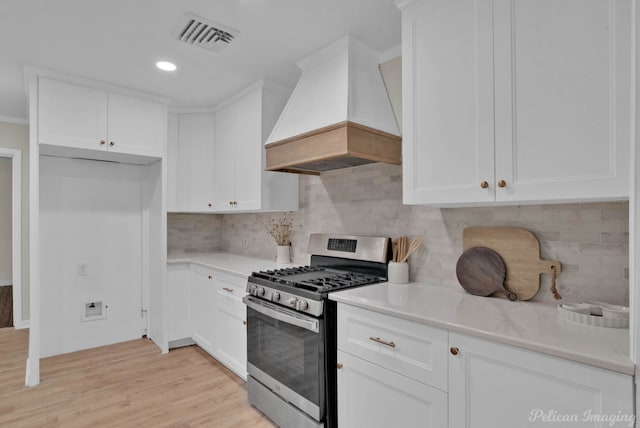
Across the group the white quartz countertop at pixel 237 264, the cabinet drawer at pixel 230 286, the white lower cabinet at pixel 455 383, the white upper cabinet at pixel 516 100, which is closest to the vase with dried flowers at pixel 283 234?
the white quartz countertop at pixel 237 264

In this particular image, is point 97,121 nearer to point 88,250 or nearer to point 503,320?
point 88,250

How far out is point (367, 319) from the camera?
173 cm

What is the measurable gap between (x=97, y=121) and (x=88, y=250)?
129 cm

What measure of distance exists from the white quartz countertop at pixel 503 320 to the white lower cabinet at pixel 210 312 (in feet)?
3.81

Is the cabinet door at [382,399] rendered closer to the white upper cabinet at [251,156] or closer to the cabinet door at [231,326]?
the cabinet door at [231,326]

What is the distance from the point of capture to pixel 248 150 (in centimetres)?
310

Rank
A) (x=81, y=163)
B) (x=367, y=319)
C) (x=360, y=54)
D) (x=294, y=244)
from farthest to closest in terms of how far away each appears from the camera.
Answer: (x=81, y=163) < (x=294, y=244) < (x=360, y=54) < (x=367, y=319)

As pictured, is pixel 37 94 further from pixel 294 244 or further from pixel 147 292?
pixel 294 244

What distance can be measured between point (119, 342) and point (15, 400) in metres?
1.10

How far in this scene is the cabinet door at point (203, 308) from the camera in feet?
10.3

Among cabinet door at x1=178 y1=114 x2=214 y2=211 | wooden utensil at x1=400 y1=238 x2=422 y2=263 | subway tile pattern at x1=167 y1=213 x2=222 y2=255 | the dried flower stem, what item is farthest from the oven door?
subway tile pattern at x1=167 y1=213 x2=222 y2=255

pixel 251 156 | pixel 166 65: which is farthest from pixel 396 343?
pixel 166 65

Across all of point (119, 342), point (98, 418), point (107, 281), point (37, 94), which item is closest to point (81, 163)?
point (37, 94)

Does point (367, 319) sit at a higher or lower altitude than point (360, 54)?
lower
